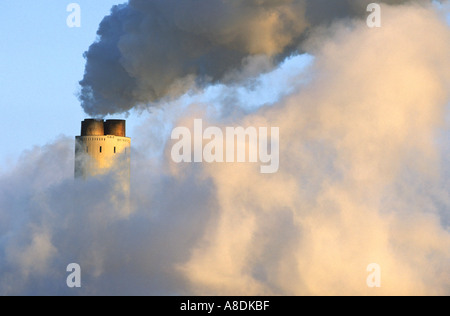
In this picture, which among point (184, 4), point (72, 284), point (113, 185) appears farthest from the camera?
point (113, 185)

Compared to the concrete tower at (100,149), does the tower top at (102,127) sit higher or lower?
higher

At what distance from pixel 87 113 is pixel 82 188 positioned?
205 inches

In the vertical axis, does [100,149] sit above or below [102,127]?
below

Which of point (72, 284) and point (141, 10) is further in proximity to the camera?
point (141, 10)

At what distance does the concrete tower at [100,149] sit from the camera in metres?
88.0

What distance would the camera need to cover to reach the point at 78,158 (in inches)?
3494

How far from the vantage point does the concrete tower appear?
8800cm

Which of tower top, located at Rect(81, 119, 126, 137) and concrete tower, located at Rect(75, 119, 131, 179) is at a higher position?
tower top, located at Rect(81, 119, 126, 137)

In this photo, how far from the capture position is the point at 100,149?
8869cm

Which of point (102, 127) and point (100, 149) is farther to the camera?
point (100, 149)

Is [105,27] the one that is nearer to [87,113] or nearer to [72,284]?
[87,113]
